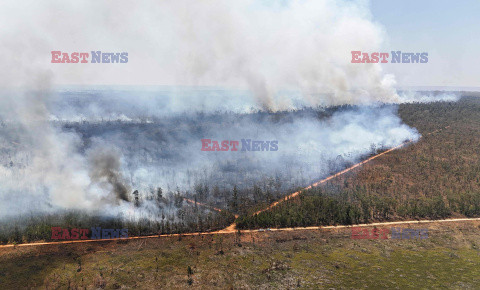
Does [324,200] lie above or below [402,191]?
below

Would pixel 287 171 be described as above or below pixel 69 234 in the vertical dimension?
above

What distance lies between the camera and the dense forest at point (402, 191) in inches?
2375

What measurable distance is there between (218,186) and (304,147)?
38122 millimetres

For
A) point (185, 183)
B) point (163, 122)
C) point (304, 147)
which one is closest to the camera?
point (185, 183)

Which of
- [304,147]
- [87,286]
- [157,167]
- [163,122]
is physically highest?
[163,122]

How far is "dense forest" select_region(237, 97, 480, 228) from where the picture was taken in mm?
60312

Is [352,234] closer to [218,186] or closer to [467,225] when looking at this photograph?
[467,225]

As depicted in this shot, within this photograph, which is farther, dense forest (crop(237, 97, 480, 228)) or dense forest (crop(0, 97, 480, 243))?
dense forest (crop(237, 97, 480, 228))

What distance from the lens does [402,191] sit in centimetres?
7294

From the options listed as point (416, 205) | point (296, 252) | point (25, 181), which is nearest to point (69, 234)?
point (25, 181)

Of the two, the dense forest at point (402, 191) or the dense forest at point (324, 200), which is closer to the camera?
the dense forest at point (324, 200)

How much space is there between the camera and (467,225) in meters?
59.3

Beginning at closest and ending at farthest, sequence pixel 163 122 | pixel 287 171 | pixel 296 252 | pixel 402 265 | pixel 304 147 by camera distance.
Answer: pixel 402 265 < pixel 296 252 < pixel 287 171 < pixel 304 147 < pixel 163 122

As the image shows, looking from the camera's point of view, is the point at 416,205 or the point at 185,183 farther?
the point at 185,183
